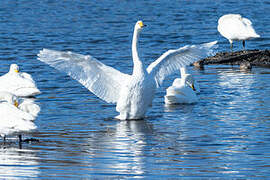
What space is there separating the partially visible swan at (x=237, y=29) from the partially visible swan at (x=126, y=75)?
8.23 m

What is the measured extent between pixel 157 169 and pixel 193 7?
28702 millimetres

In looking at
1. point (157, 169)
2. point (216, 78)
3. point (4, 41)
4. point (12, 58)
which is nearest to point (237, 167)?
point (157, 169)

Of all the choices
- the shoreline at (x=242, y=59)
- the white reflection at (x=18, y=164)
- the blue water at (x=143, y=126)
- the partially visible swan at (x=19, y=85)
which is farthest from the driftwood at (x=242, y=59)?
the white reflection at (x=18, y=164)

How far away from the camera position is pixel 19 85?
51.4 ft

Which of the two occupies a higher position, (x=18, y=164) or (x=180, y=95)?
(x=180, y=95)

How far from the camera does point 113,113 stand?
13.5 metres

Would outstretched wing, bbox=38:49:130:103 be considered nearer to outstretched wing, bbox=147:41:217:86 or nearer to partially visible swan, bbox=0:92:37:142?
outstretched wing, bbox=147:41:217:86

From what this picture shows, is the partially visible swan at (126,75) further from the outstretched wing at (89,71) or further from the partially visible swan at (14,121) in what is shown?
the partially visible swan at (14,121)

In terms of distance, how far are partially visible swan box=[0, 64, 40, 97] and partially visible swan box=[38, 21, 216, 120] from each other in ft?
8.58

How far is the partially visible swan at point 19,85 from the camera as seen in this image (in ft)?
50.1

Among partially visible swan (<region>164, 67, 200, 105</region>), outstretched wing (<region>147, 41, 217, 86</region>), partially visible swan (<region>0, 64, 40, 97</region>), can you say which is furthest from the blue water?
outstretched wing (<region>147, 41, 217, 86</region>)

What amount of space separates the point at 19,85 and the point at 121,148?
600cm

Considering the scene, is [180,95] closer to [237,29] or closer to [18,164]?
[18,164]

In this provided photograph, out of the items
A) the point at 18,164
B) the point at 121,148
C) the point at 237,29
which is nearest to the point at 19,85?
the point at 121,148
